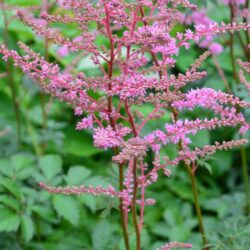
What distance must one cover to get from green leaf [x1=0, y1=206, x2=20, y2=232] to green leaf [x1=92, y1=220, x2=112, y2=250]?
367mm

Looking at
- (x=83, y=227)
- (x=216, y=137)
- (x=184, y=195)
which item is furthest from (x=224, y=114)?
(x=216, y=137)

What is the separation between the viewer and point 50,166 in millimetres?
3201

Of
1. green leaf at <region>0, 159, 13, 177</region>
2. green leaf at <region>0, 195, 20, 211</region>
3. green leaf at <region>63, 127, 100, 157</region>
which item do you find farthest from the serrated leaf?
green leaf at <region>63, 127, 100, 157</region>

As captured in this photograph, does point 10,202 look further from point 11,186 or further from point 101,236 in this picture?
point 101,236

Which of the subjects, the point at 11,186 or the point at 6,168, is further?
the point at 6,168

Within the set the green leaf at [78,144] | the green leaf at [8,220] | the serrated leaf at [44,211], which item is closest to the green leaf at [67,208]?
the serrated leaf at [44,211]

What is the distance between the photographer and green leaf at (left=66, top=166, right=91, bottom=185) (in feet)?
10.2

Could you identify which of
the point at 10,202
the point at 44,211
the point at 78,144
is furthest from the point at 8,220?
the point at 78,144

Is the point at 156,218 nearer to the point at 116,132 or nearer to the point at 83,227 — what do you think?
the point at 83,227

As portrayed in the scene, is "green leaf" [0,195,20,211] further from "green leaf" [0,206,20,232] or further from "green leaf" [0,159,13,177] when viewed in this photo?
"green leaf" [0,159,13,177]

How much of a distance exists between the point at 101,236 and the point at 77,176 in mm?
387

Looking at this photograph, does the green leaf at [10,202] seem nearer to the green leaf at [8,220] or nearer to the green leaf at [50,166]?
the green leaf at [8,220]

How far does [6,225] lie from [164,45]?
127 centimetres

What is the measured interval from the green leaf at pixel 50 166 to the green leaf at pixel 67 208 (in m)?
0.13
